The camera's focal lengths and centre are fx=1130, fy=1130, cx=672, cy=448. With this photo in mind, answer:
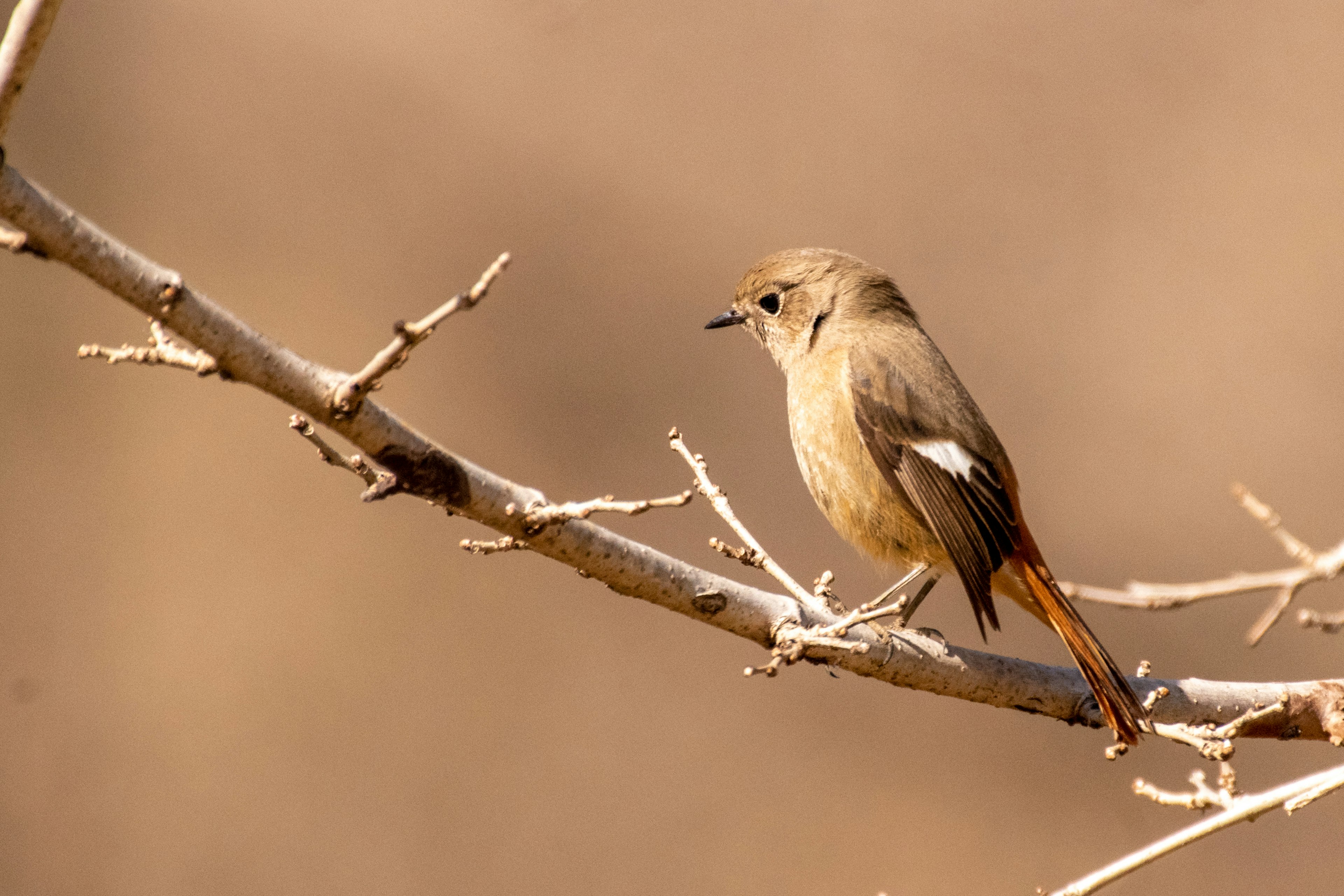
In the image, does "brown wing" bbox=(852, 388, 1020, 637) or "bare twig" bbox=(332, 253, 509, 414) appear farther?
"brown wing" bbox=(852, 388, 1020, 637)

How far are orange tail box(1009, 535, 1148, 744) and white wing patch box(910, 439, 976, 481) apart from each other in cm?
49

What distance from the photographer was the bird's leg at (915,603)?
3.58 meters

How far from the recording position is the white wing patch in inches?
148

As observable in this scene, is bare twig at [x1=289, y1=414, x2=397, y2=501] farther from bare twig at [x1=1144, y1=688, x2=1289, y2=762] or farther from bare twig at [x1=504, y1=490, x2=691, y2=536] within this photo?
bare twig at [x1=1144, y1=688, x2=1289, y2=762]

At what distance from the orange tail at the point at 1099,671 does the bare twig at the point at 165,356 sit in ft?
7.99

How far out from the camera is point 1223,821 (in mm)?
2088

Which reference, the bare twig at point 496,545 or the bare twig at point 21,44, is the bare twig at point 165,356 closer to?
the bare twig at point 21,44

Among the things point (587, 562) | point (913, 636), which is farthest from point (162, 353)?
point (913, 636)

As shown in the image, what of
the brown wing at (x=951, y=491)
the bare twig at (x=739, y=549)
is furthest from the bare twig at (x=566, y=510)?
the brown wing at (x=951, y=491)

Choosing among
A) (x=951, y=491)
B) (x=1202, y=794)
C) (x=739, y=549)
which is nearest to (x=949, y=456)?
(x=951, y=491)

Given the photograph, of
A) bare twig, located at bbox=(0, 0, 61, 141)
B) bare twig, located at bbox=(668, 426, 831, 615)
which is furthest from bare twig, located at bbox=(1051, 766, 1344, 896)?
bare twig, located at bbox=(0, 0, 61, 141)

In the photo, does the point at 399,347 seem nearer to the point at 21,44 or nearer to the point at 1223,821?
the point at 21,44

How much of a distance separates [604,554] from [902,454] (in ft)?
5.77

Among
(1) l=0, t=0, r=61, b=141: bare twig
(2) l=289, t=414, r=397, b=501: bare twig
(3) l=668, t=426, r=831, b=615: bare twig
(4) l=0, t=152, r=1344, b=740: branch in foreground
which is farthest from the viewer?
(3) l=668, t=426, r=831, b=615: bare twig
